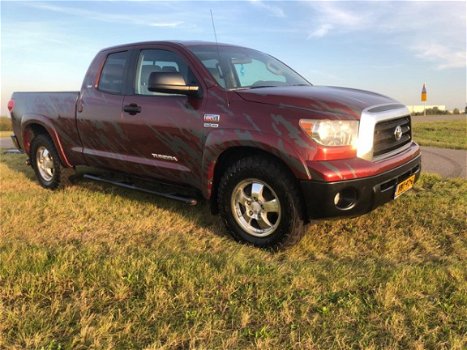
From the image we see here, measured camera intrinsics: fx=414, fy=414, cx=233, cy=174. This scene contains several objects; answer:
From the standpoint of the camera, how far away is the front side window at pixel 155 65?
419cm

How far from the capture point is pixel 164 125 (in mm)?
4051

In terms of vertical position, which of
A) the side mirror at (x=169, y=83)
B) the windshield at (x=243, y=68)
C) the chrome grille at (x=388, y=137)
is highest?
the windshield at (x=243, y=68)

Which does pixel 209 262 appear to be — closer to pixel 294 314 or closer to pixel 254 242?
pixel 254 242

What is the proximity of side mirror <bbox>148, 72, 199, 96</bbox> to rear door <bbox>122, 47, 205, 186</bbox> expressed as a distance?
0.55 feet

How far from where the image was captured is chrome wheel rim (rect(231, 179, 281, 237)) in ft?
11.6

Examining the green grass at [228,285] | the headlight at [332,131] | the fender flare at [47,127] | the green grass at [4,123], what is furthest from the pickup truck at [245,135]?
the green grass at [4,123]

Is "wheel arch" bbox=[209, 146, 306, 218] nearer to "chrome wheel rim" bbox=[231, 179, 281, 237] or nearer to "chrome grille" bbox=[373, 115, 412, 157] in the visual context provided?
"chrome wheel rim" bbox=[231, 179, 281, 237]

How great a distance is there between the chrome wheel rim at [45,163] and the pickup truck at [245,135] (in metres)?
1.09

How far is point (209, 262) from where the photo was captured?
317 cm

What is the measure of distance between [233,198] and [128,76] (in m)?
1.97

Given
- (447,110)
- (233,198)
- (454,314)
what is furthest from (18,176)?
(447,110)

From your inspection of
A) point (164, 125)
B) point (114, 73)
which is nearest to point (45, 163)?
point (114, 73)

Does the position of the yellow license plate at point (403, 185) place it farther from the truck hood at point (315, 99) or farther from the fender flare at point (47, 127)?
the fender flare at point (47, 127)

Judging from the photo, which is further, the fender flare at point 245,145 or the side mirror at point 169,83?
the side mirror at point 169,83
